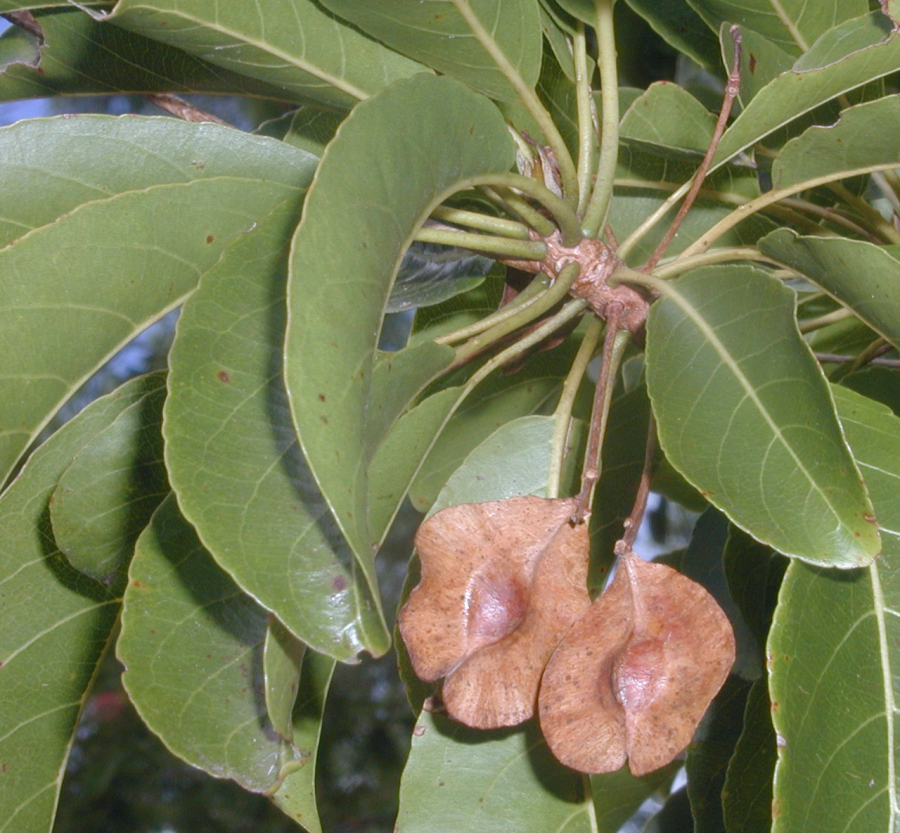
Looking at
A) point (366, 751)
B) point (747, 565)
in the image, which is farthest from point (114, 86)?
point (366, 751)

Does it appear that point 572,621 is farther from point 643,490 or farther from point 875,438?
point 875,438

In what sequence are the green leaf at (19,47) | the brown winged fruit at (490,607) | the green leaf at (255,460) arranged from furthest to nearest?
the green leaf at (19,47), the brown winged fruit at (490,607), the green leaf at (255,460)

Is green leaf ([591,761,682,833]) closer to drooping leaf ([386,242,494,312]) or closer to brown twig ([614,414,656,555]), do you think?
brown twig ([614,414,656,555])

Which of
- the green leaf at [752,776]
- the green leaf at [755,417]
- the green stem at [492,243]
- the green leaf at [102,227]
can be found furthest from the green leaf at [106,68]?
the green leaf at [752,776]

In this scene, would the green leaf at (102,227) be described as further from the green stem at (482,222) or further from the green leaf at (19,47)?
the green leaf at (19,47)

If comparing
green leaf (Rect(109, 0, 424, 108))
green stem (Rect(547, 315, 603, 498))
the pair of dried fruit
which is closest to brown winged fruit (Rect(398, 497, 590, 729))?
the pair of dried fruit
